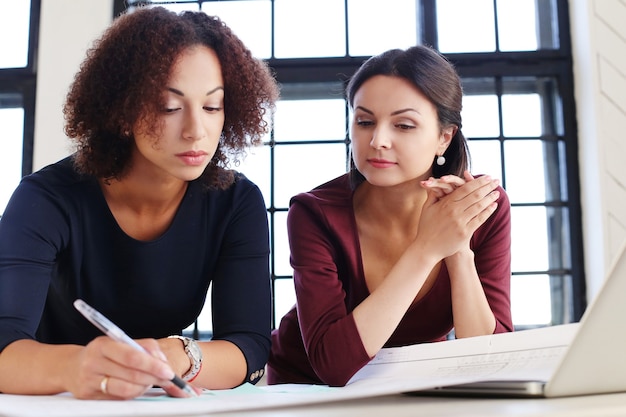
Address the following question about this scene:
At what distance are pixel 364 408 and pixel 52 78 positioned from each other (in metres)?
2.62

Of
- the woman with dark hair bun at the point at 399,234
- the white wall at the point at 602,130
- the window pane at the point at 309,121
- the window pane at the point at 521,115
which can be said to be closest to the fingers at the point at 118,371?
the woman with dark hair bun at the point at 399,234

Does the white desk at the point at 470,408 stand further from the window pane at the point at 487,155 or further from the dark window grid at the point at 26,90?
the dark window grid at the point at 26,90

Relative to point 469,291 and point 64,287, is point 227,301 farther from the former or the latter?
point 469,291

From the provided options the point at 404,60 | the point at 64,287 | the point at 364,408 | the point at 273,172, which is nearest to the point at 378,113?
the point at 404,60

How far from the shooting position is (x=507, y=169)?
112 inches

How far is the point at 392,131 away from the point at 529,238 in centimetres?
183

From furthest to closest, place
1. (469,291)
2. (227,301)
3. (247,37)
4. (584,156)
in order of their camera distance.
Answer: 1. (247,37)
2. (584,156)
3. (469,291)
4. (227,301)

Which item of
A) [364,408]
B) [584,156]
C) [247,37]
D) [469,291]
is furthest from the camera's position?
[247,37]

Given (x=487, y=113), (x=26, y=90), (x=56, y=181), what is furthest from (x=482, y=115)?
(x=56, y=181)

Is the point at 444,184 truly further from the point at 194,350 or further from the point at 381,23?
the point at 381,23

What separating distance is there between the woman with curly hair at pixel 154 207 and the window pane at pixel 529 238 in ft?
6.16

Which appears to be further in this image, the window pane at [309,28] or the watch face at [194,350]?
the window pane at [309,28]

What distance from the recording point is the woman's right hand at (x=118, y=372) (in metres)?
0.65

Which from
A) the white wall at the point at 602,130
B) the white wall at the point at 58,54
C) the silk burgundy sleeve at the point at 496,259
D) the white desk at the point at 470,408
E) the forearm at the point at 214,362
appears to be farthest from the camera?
the white wall at the point at 58,54
